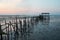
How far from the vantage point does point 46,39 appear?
1275 cm

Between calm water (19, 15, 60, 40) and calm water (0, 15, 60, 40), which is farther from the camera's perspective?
calm water (19, 15, 60, 40)

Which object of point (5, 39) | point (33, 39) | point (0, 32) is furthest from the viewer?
point (33, 39)

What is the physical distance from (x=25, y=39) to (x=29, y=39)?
0.39 metres

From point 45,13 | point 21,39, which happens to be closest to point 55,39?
point 21,39

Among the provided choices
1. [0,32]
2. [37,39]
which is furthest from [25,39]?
[0,32]

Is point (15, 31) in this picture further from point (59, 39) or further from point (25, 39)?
point (59, 39)

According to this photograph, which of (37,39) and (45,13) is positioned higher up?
(45,13)

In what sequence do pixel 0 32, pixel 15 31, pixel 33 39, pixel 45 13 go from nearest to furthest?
pixel 0 32 < pixel 33 39 < pixel 15 31 < pixel 45 13

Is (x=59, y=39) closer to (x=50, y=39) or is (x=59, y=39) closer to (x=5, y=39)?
(x=50, y=39)

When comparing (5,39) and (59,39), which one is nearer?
(5,39)

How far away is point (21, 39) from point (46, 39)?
2386 millimetres

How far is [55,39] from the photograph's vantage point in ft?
42.5

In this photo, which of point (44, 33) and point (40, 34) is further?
point (44, 33)

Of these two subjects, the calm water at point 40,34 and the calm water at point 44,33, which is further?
the calm water at point 44,33
